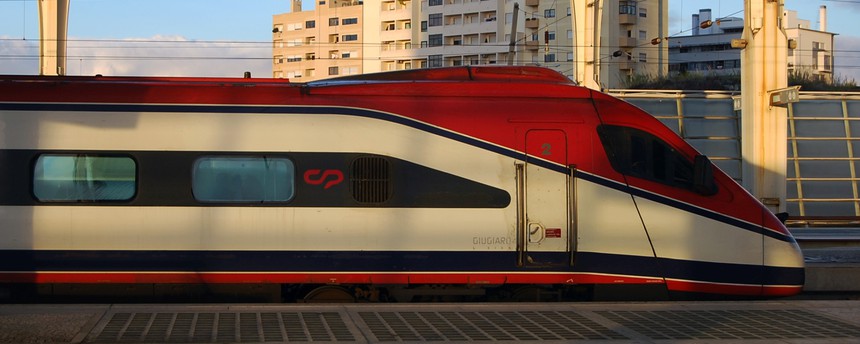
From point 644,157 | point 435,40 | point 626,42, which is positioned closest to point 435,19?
point 435,40

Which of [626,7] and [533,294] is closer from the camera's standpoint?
[533,294]

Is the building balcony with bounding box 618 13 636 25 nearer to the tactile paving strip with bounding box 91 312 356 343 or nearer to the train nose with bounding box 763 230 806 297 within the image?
the train nose with bounding box 763 230 806 297

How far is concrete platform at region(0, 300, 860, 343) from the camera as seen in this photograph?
8289 millimetres

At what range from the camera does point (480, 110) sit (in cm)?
1141

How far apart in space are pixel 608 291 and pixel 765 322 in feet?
7.86

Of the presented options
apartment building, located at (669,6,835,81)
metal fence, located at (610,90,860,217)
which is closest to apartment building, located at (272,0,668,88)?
apartment building, located at (669,6,835,81)

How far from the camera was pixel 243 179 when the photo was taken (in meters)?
11.2

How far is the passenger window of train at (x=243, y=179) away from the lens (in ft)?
36.4

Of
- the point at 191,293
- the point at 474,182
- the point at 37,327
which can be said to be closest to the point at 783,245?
the point at 474,182

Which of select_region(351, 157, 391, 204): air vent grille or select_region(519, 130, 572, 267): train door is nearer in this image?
select_region(351, 157, 391, 204): air vent grille

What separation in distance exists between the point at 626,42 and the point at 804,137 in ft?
194

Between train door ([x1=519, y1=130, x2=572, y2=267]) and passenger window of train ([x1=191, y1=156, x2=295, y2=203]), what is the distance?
8.55 ft

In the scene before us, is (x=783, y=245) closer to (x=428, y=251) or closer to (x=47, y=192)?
(x=428, y=251)

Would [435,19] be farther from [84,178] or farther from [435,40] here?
[84,178]
